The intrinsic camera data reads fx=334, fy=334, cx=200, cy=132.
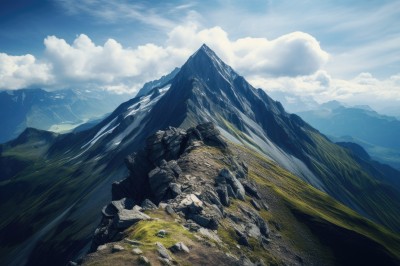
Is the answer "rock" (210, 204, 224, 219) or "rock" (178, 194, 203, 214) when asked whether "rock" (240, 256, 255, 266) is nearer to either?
"rock" (210, 204, 224, 219)

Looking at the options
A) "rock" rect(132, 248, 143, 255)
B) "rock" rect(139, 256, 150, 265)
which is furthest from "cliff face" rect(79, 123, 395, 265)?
"rock" rect(139, 256, 150, 265)

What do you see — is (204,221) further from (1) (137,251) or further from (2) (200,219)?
(1) (137,251)

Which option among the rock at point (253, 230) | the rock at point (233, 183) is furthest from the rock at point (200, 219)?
the rock at point (233, 183)

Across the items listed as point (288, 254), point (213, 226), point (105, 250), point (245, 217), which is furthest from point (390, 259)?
point (105, 250)

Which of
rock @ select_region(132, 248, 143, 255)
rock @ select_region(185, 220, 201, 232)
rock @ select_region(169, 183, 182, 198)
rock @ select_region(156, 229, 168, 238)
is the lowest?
rock @ select_region(185, 220, 201, 232)

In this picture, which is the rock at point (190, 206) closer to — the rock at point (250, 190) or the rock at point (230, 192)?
the rock at point (230, 192)

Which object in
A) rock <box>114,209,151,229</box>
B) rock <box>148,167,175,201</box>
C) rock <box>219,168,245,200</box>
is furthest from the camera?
rock <box>219,168,245,200</box>

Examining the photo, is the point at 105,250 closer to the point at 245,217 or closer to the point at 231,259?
the point at 231,259
